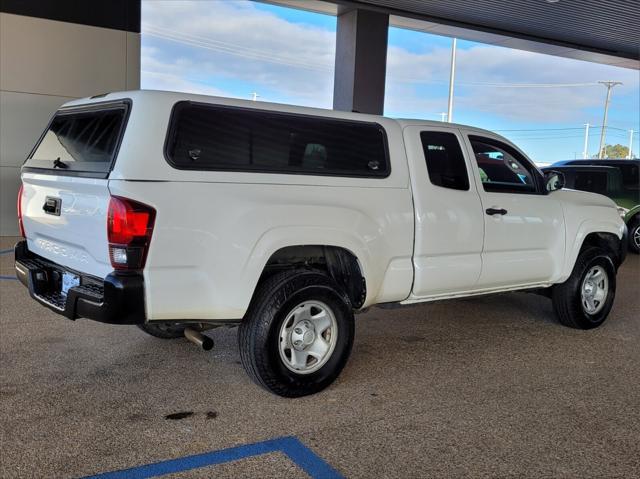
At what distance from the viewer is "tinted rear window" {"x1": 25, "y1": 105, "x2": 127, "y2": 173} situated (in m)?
4.00

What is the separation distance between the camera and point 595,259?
6406 millimetres

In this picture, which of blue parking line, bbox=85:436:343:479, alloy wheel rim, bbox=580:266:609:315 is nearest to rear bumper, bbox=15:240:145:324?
blue parking line, bbox=85:436:343:479

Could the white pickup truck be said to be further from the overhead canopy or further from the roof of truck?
the overhead canopy

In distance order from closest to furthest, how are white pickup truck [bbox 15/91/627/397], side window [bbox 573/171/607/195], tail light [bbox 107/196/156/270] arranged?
tail light [bbox 107/196/156/270], white pickup truck [bbox 15/91/627/397], side window [bbox 573/171/607/195]

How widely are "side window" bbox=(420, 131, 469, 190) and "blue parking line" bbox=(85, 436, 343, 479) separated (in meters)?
2.51

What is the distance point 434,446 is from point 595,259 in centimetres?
366

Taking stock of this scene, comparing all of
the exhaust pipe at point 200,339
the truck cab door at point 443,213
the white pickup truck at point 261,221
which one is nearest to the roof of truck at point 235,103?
the white pickup truck at point 261,221

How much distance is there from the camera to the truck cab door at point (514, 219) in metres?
5.50

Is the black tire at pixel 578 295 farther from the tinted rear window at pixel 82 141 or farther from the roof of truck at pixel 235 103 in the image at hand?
A: the tinted rear window at pixel 82 141

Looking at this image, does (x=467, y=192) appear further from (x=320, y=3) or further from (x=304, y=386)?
(x=320, y=3)

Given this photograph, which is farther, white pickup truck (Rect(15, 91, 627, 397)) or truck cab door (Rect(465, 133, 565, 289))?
truck cab door (Rect(465, 133, 565, 289))

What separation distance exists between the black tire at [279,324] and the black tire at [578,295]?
2961 mm

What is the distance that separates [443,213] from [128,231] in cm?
261

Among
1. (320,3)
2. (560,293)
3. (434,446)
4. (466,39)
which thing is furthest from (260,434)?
(466,39)
